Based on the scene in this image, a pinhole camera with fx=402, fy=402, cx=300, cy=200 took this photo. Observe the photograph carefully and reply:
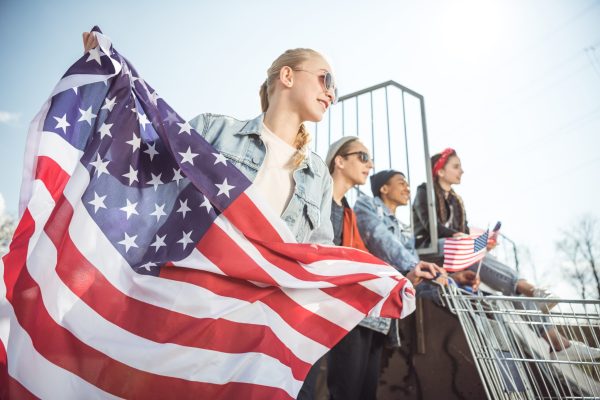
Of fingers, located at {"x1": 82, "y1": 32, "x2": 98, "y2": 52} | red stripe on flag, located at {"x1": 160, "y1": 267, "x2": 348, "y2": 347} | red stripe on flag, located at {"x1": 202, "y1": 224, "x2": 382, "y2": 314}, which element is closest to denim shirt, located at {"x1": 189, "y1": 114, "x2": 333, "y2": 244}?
red stripe on flag, located at {"x1": 202, "y1": 224, "x2": 382, "y2": 314}

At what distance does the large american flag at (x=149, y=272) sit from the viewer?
145 centimetres

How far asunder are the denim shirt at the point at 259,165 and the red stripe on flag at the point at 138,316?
644 millimetres

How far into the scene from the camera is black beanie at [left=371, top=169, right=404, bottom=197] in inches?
156

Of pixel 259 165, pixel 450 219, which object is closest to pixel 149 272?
pixel 259 165

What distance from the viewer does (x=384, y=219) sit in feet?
11.8

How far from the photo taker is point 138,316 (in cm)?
158

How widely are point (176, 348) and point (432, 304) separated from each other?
285cm

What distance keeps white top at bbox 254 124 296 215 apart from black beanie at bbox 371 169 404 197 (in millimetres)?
1887

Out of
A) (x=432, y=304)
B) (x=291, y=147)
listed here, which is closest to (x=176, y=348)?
(x=291, y=147)

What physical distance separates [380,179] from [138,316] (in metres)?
2.89

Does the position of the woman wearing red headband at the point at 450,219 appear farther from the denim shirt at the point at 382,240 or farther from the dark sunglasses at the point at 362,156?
the dark sunglasses at the point at 362,156

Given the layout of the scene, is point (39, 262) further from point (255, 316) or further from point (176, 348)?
point (255, 316)

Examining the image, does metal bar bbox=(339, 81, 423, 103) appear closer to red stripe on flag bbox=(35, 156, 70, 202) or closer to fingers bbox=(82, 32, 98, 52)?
fingers bbox=(82, 32, 98, 52)

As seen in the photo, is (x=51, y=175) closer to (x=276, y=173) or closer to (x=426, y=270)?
(x=276, y=173)
